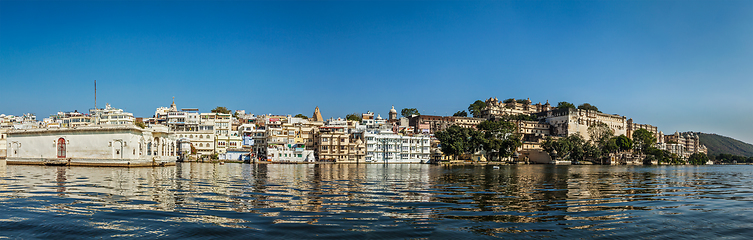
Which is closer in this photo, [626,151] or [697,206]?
[697,206]

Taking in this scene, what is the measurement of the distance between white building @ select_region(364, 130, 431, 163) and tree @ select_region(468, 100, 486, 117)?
70737 mm

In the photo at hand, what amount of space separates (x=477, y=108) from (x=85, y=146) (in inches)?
5140

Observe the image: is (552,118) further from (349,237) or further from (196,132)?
(349,237)

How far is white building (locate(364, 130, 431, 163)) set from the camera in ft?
281

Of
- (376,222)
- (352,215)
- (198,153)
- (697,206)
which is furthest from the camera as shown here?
(198,153)

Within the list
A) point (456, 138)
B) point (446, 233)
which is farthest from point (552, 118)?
point (446, 233)

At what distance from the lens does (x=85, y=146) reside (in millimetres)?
51938

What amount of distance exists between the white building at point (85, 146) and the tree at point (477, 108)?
120 meters

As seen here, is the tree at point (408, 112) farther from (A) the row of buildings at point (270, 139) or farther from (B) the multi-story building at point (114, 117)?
(B) the multi-story building at point (114, 117)

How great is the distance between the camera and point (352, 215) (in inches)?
476

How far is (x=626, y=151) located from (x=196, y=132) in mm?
118827

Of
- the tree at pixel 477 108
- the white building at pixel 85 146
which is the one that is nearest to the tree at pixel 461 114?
the tree at pixel 477 108

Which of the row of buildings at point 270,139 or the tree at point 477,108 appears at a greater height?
the tree at point 477,108

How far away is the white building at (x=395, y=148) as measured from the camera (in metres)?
85.6
